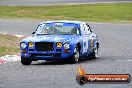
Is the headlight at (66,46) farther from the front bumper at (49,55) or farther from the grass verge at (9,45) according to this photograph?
the grass verge at (9,45)

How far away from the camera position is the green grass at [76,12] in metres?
49.5

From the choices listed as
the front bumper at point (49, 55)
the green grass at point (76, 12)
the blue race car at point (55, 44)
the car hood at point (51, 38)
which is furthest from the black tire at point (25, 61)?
the green grass at point (76, 12)

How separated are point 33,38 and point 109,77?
998 cm

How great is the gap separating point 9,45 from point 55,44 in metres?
9.15

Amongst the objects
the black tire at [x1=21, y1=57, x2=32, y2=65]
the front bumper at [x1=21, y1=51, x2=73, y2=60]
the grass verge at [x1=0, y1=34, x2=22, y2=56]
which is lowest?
the grass verge at [x1=0, y1=34, x2=22, y2=56]

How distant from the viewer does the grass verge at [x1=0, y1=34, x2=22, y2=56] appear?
22214 mm

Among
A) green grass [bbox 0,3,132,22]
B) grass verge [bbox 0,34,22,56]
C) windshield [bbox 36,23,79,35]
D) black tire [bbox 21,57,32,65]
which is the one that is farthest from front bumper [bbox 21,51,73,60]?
green grass [bbox 0,3,132,22]

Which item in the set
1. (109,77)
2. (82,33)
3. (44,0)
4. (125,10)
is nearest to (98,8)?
(125,10)

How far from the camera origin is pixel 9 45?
25703 millimetres

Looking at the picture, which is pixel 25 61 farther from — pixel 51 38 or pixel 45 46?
pixel 51 38

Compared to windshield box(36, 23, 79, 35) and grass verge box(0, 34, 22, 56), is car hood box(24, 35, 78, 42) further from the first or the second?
grass verge box(0, 34, 22, 56)

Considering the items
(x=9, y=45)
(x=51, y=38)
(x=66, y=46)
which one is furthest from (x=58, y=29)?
(x=9, y=45)

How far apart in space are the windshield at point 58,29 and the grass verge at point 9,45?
115 inches

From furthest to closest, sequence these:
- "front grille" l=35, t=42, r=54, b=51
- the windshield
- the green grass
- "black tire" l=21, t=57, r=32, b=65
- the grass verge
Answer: the green grass → the grass verge → the windshield → "black tire" l=21, t=57, r=32, b=65 → "front grille" l=35, t=42, r=54, b=51
